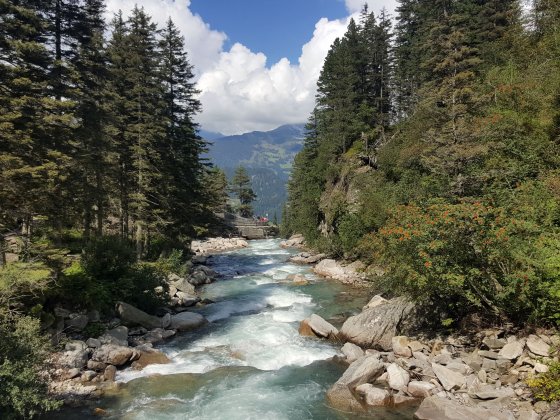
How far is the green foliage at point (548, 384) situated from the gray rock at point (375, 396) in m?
3.64

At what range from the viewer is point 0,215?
12.4m

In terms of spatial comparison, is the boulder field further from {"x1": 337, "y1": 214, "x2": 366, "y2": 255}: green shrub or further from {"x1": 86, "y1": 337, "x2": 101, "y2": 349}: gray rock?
{"x1": 337, "y1": 214, "x2": 366, "y2": 255}: green shrub

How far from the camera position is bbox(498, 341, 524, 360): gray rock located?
10562 mm

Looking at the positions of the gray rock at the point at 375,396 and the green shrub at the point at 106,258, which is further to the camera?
the green shrub at the point at 106,258

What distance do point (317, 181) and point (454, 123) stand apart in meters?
26.9

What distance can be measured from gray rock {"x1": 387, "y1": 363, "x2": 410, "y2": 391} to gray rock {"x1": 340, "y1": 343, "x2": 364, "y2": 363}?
2.21 m

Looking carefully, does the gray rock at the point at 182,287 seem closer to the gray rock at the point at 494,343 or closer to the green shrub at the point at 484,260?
the green shrub at the point at 484,260

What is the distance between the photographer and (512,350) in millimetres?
10711

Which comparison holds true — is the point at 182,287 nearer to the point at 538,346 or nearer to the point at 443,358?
the point at 443,358

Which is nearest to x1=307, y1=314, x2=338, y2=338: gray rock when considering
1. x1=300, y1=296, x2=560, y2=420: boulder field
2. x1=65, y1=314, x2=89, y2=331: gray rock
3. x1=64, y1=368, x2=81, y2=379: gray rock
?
x1=300, y1=296, x2=560, y2=420: boulder field

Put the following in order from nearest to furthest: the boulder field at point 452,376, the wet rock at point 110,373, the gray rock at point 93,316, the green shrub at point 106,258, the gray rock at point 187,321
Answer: the boulder field at point 452,376 → the wet rock at point 110,373 → the gray rock at point 93,316 → the gray rock at point 187,321 → the green shrub at point 106,258

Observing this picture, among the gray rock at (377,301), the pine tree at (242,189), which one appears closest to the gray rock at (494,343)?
the gray rock at (377,301)

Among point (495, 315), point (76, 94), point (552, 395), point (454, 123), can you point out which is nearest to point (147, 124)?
point (76, 94)

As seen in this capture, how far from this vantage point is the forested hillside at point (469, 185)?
37.2ft
